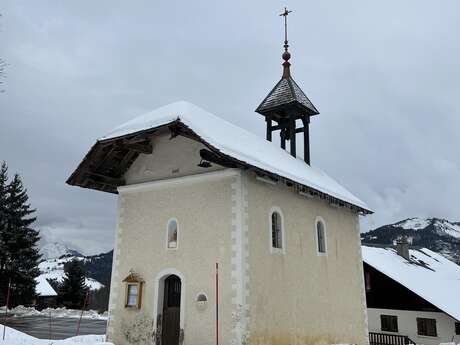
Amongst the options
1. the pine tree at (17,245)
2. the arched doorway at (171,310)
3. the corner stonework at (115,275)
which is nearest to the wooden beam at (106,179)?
the corner stonework at (115,275)

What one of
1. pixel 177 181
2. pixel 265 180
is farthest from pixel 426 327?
pixel 177 181

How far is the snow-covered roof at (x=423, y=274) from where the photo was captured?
25156 millimetres

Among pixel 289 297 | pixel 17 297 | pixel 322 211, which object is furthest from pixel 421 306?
pixel 17 297

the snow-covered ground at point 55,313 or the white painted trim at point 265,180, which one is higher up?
the white painted trim at point 265,180

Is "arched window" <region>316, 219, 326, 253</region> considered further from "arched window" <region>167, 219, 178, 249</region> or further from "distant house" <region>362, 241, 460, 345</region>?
"distant house" <region>362, 241, 460, 345</region>

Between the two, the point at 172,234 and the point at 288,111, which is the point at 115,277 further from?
the point at 288,111

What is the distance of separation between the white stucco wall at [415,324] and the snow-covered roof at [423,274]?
1.10 m

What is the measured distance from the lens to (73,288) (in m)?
39.2

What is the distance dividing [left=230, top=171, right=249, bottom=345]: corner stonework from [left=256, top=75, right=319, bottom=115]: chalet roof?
886 centimetres

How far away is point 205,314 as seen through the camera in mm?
12461

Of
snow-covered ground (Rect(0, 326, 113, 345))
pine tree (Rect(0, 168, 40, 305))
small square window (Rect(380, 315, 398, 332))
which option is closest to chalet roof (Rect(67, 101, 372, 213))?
snow-covered ground (Rect(0, 326, 113, 345))

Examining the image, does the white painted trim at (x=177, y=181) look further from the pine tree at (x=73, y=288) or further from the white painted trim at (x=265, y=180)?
the pine tree at (x=73, y=288)

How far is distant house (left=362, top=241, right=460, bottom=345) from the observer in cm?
2509

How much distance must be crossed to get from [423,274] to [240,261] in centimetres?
2164
